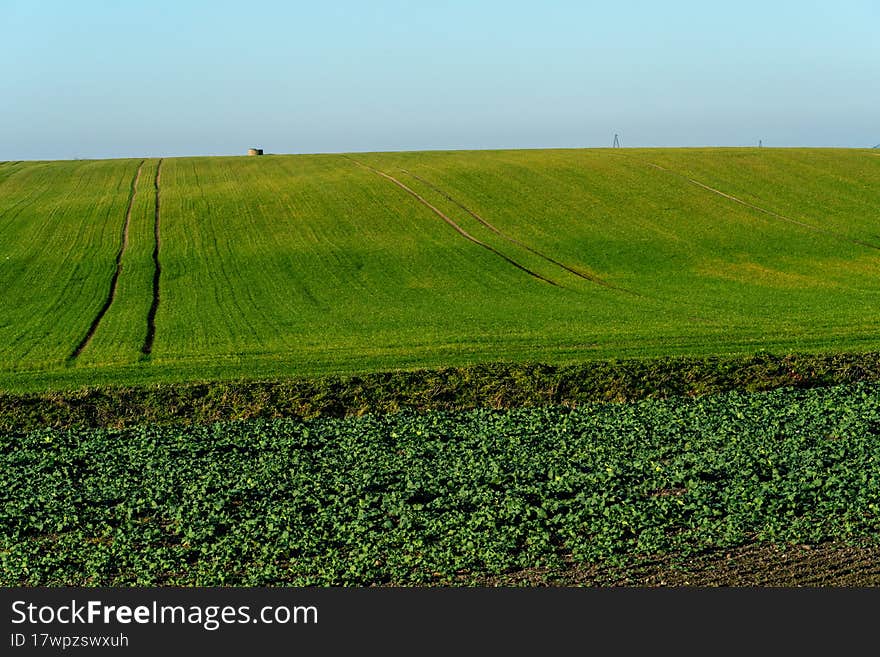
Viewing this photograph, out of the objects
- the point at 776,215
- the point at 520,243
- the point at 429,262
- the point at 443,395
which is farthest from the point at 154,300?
the point at 776,215

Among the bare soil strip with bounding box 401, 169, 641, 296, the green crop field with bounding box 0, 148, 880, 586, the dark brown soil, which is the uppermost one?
the bare soil strip with bounding box 401, 169, 641, 296

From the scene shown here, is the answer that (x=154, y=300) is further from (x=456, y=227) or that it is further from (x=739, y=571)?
(x=739, y=571)

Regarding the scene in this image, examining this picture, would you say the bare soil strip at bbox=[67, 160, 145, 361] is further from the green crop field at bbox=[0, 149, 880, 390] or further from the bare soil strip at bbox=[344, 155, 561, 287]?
the bare soil strip at bbox=[344, 155, 561, 287]

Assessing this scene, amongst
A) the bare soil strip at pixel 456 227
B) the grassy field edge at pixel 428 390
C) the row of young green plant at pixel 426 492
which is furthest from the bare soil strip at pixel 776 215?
the row of young green plant at pixel 426 492

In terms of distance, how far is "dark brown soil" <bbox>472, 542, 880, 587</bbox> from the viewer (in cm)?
1210

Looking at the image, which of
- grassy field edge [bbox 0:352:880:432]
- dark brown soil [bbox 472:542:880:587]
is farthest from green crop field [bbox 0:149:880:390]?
dark brown soil [bbox 472:542:880:587]

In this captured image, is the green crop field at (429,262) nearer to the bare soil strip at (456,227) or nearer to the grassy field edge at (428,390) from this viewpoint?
the bare soil strip at (456,227)

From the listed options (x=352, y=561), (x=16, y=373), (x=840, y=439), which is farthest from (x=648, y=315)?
(x=352, y=561)

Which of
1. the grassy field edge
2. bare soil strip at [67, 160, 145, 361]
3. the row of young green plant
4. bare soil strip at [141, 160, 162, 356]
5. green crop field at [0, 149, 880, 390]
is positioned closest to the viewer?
the row of young green plant

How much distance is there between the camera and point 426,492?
15.8m

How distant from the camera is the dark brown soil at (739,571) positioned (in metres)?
12.1

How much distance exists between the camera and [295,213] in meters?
56.8

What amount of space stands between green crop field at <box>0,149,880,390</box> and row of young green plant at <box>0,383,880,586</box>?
21.8ft

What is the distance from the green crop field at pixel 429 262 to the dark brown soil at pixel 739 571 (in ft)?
46.4
